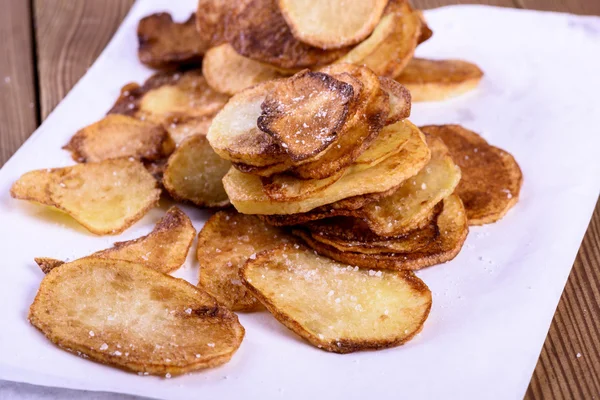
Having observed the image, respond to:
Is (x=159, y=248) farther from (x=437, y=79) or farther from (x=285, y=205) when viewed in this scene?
(x=437, y=79)

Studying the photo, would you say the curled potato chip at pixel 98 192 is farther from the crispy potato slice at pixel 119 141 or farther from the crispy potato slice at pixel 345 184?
the crispy potato slice at pixel 345 184

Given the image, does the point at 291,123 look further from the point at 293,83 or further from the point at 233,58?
the point at 233,58

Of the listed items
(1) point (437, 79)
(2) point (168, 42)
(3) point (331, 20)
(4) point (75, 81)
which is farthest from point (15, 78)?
(1) point (437, 79)

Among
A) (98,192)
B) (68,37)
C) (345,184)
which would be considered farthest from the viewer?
(68,37)

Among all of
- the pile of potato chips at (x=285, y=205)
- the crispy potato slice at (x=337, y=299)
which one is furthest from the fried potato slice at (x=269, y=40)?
the crispy potato slice at (x=337, y=299)

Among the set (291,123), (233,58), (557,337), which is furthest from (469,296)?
(233,58)

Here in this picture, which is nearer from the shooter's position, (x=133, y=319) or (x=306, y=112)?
(x=133, y=319)
